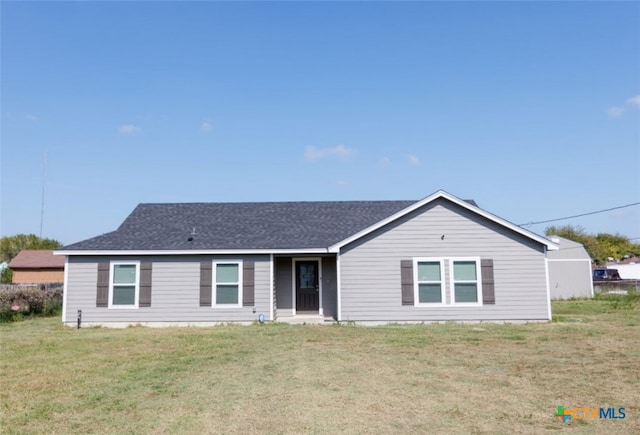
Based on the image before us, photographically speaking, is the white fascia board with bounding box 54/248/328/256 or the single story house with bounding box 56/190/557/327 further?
the white fascia board with bounding box 54/248/328/256

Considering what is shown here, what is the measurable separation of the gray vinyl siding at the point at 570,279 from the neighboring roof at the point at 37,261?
43464 millimetres

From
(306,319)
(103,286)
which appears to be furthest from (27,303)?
(306,319)

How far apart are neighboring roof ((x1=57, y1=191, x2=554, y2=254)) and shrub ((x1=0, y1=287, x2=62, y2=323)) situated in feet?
14.1

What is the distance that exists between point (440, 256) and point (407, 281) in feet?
4.47

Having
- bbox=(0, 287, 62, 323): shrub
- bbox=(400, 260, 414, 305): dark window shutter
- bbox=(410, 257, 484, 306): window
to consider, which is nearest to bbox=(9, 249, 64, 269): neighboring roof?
bbox=(0, 287, 62, 323): shrub

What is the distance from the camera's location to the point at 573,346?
33.1ft

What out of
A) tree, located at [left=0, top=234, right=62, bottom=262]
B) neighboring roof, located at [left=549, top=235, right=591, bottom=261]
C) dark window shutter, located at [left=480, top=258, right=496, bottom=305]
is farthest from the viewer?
tree, located at [left=0, top=234, right=62, bottom=262]

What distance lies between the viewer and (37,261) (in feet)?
145

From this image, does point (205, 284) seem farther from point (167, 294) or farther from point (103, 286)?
point (103, 286)

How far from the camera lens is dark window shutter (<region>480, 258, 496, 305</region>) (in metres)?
14.2

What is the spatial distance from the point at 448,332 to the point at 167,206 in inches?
522

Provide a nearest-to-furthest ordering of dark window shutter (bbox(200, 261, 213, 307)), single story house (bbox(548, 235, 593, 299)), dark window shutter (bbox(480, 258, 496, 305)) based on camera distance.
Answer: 1. dark window shutter (bbox(480, 258, 496, 305))
2. dark window shutter (bbox(200, 261, 213, 307))
3. single story house (bbox(548, 235, 593, 299))

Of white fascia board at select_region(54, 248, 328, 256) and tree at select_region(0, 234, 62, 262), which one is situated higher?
tree at select_region(0, 234, 62, 262)

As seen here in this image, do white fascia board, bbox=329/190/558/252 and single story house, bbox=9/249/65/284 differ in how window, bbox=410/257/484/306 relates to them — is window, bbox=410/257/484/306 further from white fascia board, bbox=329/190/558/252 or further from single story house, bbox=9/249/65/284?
single story house, bbox=9/249/65/284
